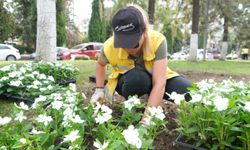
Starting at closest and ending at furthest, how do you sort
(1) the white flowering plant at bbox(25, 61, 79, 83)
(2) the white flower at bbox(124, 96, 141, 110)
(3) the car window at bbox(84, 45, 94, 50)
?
(2) the white flower at bbox(124, 96, 141, 110) → (1) the white flowering plant at bbox(25, 61, 79, 83) → (3) the car window at bbox(84, 45, 94, 50)

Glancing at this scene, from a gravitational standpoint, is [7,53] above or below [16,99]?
below

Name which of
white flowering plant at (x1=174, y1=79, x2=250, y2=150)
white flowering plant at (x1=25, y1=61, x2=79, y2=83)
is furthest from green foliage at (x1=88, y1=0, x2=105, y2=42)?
white flowering plant at (x1=174, y1=79, x2=250, y2=150)

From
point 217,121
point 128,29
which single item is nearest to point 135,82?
point 128,29

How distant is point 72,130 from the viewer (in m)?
1.96

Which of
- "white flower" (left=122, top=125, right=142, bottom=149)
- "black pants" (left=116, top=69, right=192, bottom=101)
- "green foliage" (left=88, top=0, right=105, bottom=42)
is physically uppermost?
"green foliage" (left=88, top=0, right=105, bottom=42)

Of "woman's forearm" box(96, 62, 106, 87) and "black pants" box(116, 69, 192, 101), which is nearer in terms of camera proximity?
"black pants" box(116, 69, 192, 101)

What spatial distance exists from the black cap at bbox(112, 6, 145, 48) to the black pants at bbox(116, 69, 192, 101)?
0.41 meters

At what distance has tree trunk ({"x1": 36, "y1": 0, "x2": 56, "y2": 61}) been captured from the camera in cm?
584

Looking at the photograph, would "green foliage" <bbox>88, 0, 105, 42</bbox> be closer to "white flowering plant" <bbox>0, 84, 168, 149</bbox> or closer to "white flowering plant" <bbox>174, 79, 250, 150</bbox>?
"white flowering plant" <bbox>0, 84, 168, 149</bbox>

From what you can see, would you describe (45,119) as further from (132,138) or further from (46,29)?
(46,29)

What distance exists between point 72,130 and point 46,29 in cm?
426

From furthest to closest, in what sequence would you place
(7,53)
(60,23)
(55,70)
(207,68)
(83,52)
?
(60,23) → (83,52) → (7,53) → (207,68) → (55,70)

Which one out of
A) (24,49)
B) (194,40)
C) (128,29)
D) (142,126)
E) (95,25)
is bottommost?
(24,49)

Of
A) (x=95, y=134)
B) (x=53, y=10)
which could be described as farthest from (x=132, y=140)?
(x=53, y=10)
